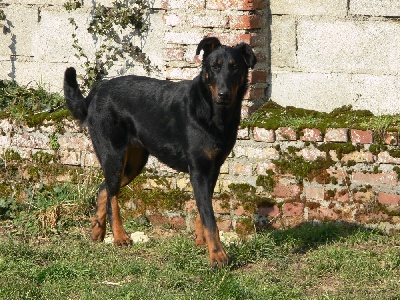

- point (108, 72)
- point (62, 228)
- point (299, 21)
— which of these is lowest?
point (62, 228)

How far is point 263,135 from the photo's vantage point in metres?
7.54

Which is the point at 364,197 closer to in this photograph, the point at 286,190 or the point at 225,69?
the point at 286,190

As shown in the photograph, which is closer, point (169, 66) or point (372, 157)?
point (372, 157)

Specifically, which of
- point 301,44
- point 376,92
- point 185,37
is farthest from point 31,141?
point 376,92

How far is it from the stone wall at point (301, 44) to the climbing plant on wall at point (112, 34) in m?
0.13

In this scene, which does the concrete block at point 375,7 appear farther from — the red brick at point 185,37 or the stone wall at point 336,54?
the red brick at point 185,37

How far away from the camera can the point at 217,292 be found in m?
5.52

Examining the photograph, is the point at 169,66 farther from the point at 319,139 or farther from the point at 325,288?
the point at 325,288

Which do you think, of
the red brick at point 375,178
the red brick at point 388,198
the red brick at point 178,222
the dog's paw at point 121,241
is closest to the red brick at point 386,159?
the red brick at point 375,178

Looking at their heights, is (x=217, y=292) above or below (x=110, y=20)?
below

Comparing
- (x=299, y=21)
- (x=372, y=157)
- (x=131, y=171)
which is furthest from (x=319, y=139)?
(x=131, y=171)

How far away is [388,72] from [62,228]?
3241mm

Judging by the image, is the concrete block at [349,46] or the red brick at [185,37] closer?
the concrete block at [349,46]

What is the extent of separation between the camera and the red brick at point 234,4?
7.54 m
